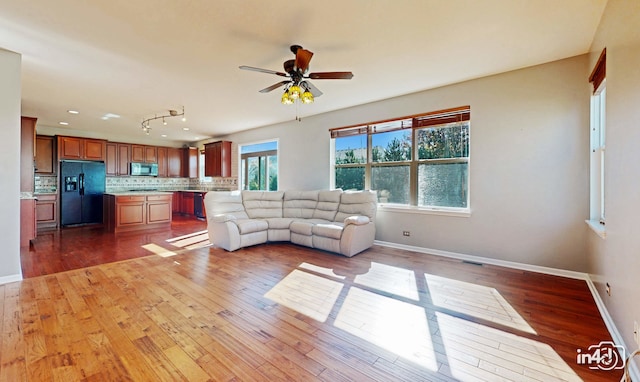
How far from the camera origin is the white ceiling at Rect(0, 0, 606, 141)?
2.35 meters

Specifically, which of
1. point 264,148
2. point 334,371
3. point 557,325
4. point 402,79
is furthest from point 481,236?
point 264,148

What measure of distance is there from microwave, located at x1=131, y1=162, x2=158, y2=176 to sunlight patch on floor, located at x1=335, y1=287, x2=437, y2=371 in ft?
26.7

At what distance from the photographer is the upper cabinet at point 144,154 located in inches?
326

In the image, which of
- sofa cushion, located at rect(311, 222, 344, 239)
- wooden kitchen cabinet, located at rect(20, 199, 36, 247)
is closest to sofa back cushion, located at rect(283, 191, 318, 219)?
sofa cushion, located at rect(311, 222, 344, 239)

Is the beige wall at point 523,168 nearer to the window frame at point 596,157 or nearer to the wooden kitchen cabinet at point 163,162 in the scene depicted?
the window frame at point 596,157

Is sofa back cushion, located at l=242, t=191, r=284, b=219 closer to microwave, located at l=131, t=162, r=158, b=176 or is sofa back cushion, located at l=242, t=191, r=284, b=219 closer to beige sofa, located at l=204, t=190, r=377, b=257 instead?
beige sofa, located at l=204, t=190, r=377, b=257

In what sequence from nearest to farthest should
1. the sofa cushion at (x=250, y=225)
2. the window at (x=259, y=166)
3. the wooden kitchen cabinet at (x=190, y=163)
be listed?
the sofa cushion at (x=250, y=225), the window at (x=259, y=166), the wooden kitchen cabinet at (x=190, y=163)

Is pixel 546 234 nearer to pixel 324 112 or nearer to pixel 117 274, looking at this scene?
pixel 324 112

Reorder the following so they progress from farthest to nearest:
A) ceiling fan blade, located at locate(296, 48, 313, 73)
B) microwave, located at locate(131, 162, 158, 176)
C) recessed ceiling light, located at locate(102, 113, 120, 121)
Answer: microwave, located at locate(131, 162, 158, 176) < recessed ceiling light, located at locate(102, 113, 120, 121) < ceiling fan blade, located at locate(296, 48, 313, 73)

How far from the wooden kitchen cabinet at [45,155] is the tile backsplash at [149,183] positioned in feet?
0.79

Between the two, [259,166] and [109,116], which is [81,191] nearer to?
[109,116]

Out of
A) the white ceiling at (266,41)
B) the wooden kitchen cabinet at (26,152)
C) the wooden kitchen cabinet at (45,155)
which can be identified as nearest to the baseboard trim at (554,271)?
the white ceiling at (266,41)

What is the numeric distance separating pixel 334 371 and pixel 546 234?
3349 mm

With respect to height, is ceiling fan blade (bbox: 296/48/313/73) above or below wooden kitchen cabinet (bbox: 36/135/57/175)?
above
